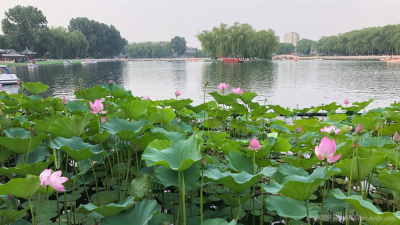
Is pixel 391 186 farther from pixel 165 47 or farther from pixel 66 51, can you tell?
pixel 165 47

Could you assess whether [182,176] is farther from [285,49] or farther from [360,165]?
[285,49]

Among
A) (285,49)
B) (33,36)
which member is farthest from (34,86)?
(285,49)

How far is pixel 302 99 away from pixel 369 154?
841 centimetres

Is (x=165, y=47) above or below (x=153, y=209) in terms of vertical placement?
above

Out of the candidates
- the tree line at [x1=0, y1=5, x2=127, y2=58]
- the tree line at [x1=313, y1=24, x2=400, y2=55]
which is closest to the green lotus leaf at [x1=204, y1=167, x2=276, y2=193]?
the tree line at [x1=0, y1=5, x2=127, y2=58]

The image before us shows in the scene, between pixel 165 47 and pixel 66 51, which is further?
pixel 165 47

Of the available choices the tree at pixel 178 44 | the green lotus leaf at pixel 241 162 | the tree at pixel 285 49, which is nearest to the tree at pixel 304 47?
the tree at pixel 285 49

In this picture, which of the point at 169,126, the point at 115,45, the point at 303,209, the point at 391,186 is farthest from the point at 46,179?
the point at 115,45

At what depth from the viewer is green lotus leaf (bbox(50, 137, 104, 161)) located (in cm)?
122

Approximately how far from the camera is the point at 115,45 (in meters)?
62.9

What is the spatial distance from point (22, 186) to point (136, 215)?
0.38 meters

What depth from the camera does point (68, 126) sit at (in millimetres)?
1461

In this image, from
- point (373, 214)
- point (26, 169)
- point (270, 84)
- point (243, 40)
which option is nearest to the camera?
point (373, 214)

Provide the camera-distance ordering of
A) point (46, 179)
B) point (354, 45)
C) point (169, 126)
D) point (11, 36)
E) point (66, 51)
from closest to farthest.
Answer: point (46, 179) < point (169, 126) < point (11, 36) < point (66, 51) < point (354, 45)
